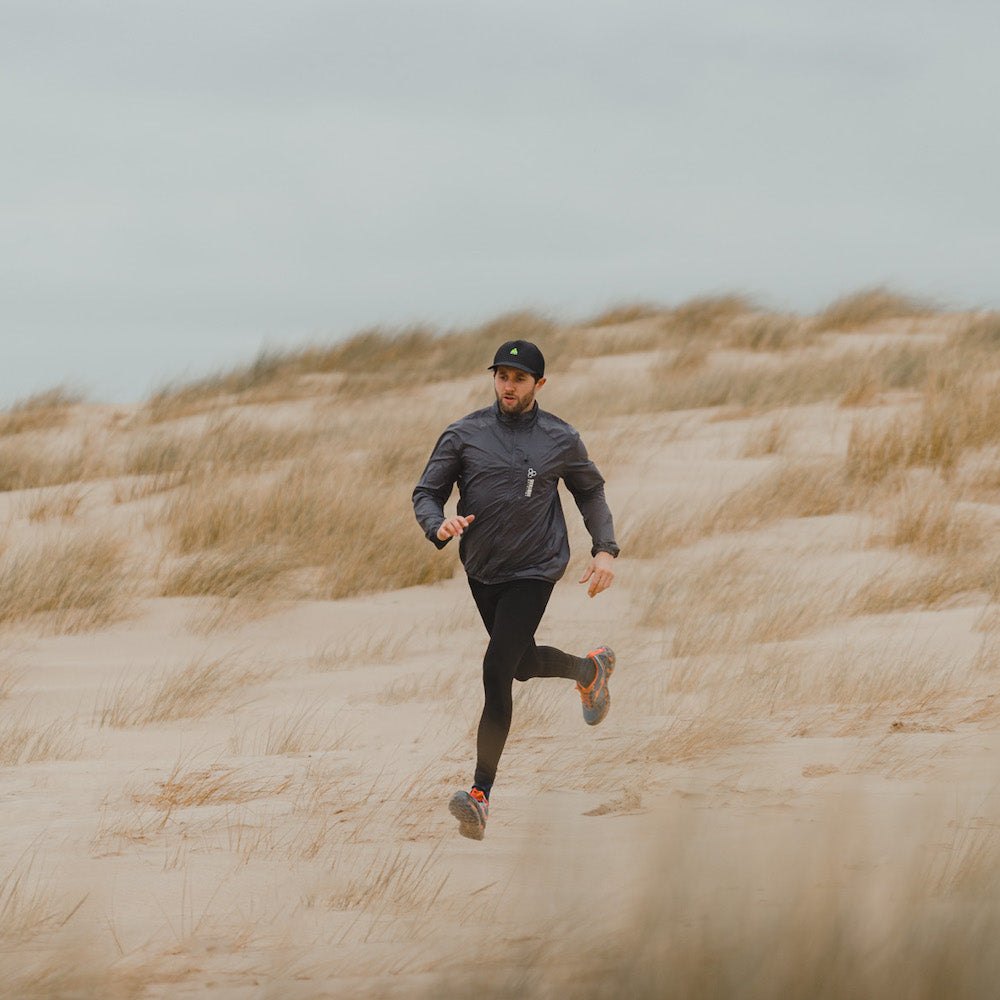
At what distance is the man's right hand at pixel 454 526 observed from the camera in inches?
179

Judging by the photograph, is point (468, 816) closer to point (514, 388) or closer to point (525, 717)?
point (514, 388)

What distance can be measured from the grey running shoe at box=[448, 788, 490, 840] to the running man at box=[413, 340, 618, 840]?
9 cm

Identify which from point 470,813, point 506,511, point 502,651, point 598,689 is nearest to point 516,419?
point 506,511

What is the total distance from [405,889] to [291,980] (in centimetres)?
80

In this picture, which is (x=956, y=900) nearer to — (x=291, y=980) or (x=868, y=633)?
(x=291, y=980)

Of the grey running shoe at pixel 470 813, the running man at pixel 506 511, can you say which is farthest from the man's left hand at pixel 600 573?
the grey running shoe at pixel 470 813

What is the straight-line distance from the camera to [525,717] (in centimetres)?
673

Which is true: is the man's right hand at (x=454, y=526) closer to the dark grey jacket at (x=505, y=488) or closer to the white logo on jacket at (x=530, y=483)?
the dark grey jacket at (x=505, y=488)

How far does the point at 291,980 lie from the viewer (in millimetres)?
3385

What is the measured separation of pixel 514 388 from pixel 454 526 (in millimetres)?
669

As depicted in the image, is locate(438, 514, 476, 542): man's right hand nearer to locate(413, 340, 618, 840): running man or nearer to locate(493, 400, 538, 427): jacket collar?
locate(413, 340, 618, 840): running man

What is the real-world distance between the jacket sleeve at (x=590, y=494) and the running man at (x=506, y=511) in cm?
1

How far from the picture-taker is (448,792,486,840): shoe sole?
4676 millimetres

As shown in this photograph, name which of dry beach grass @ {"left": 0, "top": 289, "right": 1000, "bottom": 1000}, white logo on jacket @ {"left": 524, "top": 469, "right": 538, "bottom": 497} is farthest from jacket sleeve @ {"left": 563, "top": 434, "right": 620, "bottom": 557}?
dry beach grass @ {"left": 0, "top": 289, "right": 1000, "bottom": 1000}
